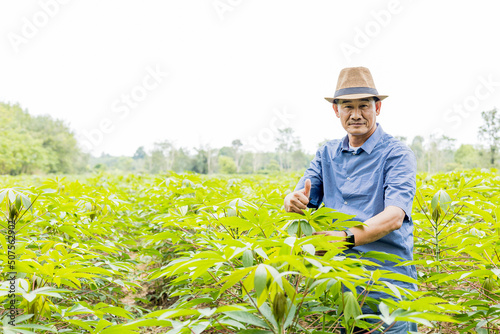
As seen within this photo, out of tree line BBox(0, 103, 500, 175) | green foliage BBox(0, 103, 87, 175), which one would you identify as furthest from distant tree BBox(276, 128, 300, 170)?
green foliage BBox(0, 103, 87, 175)

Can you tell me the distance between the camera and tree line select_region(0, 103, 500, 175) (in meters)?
31.4

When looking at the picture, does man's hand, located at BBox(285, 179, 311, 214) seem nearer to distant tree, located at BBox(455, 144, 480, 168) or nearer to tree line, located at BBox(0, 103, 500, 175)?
tree line, located at BBox(0, 103, 500, 175)

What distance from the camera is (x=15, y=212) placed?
1294mm

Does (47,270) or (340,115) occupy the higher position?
(340,115)

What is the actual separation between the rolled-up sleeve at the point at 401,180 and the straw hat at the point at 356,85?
0.32m

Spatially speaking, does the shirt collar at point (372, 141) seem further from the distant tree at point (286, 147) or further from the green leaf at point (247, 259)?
the distant tree at point (286, 147)

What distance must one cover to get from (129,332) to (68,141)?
164 ft

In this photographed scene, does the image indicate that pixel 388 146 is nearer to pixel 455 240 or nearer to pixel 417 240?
pixel 455 240

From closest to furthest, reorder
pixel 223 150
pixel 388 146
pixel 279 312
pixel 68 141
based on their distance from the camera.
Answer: pixel 279 312
pixel 388 146
pixel 68 141
pixel 223 150

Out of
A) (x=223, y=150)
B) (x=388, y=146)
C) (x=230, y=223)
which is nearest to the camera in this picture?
(x=230, y=223)

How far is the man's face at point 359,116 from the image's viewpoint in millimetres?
1631

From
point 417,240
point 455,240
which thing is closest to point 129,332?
point 455,240

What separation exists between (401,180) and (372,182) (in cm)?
17

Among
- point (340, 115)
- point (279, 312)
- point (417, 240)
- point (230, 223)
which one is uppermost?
point (340, 115)
